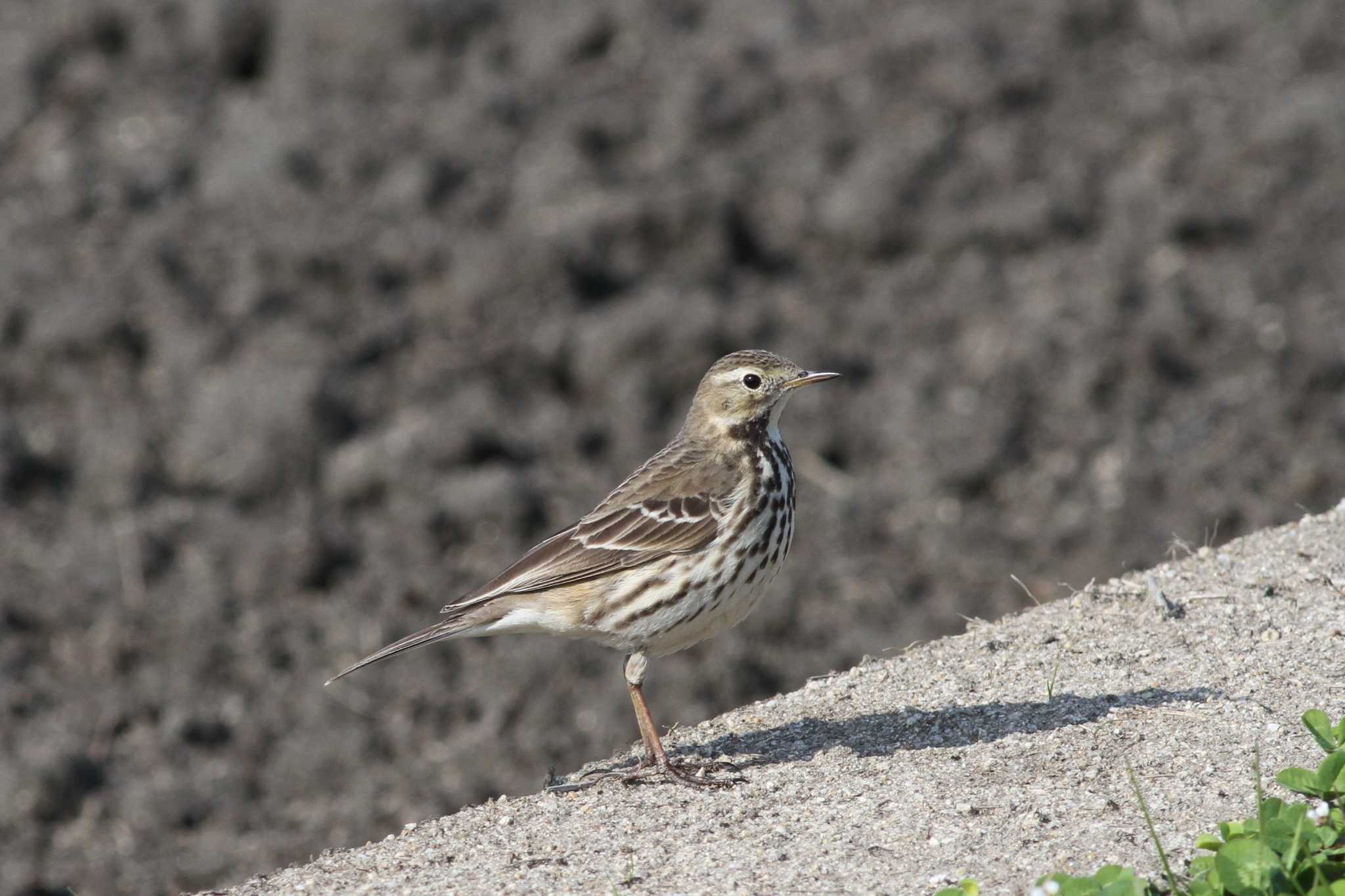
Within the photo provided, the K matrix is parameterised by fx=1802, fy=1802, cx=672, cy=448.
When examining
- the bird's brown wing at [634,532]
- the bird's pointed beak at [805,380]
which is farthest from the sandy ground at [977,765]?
the bird's pointed beak at [805,380]

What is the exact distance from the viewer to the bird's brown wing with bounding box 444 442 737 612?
7008 millimetres

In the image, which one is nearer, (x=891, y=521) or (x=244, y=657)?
(x=244, y=657)

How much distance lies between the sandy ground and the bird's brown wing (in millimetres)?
836

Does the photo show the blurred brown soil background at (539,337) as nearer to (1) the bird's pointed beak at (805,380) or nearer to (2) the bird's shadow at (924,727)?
(2) the bird's shadow at (924,727)

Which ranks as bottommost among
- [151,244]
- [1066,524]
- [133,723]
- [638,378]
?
[1066,524]

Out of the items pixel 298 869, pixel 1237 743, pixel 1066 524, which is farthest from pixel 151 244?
pixel 1237 743

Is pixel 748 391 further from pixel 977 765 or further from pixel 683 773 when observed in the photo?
pixel 977 765

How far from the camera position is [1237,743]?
20.5ft

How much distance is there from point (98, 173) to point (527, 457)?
439 centimetres

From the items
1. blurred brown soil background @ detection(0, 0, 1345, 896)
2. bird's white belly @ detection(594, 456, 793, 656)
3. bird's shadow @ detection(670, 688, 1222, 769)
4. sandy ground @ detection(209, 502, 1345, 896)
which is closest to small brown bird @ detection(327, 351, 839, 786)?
bird's white belly @ detection(594, 456, 793, 656)

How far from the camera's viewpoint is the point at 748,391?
755 centimetres

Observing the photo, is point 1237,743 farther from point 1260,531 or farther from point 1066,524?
point 1066,524

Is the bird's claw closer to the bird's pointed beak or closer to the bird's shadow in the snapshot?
the bird's shadow

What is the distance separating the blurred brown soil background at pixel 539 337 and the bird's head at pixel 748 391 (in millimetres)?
2853
